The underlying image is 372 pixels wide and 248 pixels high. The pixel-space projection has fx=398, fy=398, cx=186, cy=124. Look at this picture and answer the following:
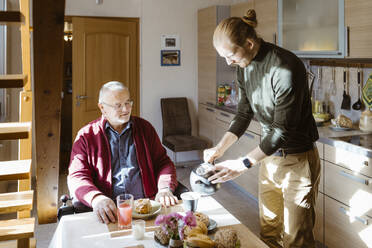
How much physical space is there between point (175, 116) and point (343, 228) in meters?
3.02

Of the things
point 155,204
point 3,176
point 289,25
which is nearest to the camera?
point 3,176

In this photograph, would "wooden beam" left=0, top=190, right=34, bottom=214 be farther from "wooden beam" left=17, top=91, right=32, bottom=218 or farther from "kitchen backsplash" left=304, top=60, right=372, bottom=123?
"kitchen backsplash" left=304, top=60, right=372, bottom=123

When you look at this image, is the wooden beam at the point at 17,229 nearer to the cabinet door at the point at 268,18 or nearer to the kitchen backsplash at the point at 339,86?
the kitchen backsplash at the point at 339,86

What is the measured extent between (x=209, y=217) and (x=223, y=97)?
3252mm

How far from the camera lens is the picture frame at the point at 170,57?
5.47 m

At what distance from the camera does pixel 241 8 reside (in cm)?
464

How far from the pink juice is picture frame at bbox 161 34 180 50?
156 inches

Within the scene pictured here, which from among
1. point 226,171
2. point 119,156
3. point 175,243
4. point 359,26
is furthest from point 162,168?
point 359,26

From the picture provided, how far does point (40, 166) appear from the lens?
1788 mm

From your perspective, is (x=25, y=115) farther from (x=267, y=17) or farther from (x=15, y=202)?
(x=267, y=17)

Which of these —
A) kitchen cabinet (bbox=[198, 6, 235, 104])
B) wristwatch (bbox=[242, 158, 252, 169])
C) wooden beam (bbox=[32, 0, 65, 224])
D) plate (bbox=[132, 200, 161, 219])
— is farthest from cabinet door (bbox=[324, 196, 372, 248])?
kitchen cabinet (bbox=[198, 6, 235, 104])

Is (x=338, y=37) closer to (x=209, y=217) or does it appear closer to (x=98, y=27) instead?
(x=209, y=217)

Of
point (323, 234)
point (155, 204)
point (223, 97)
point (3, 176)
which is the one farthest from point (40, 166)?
point (223, 97)

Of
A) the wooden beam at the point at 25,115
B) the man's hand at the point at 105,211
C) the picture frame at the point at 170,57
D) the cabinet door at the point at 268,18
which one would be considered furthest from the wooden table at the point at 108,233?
the picture frame at the point at 170,57
